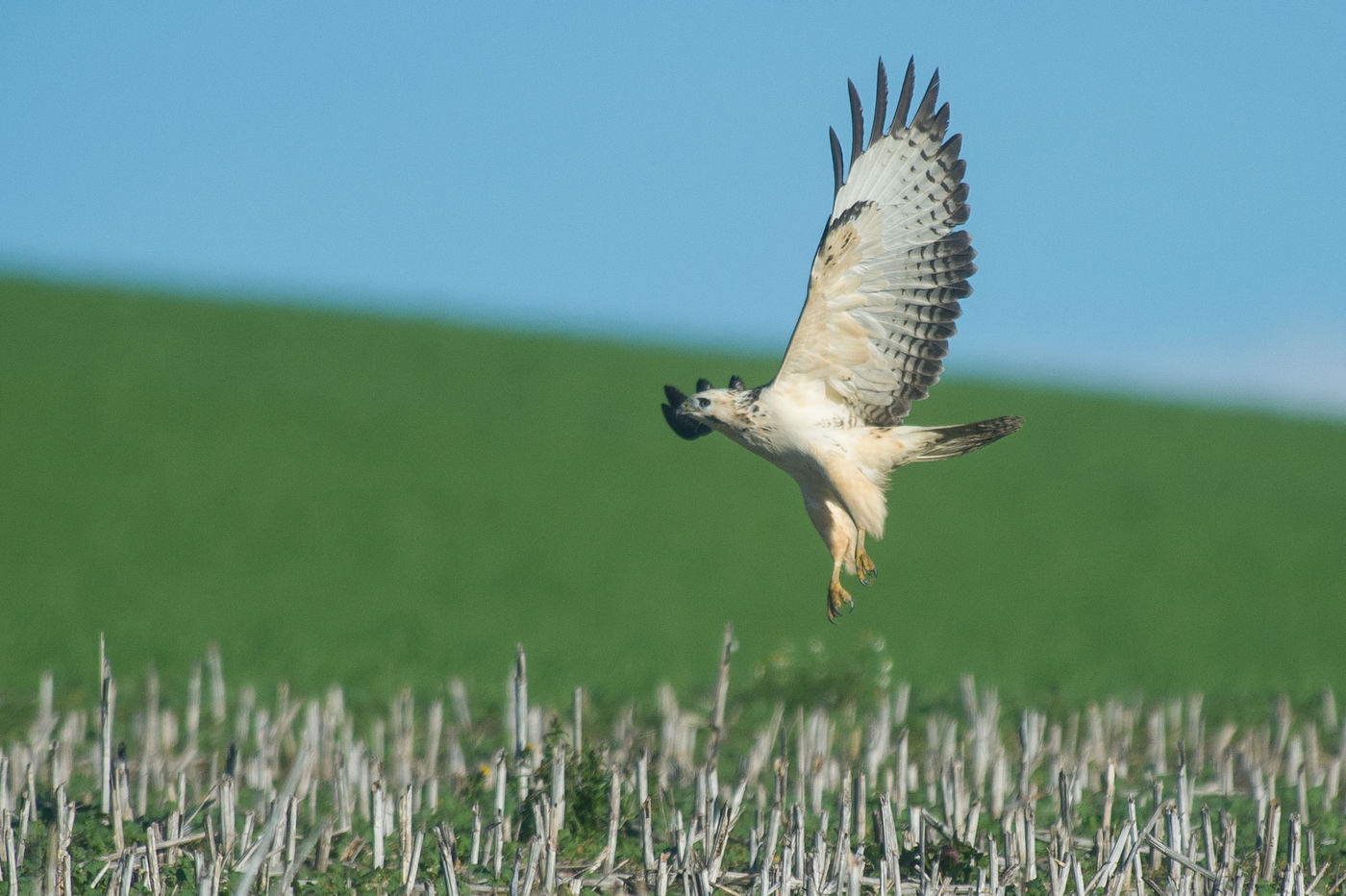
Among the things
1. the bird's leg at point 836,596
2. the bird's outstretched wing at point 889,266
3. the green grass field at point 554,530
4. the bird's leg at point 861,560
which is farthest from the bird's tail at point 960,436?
Result: the green grass field at point 554,530

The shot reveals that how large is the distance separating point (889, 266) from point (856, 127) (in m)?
0.55

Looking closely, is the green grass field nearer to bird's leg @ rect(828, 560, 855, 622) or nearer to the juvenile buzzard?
the juvenile buzzard

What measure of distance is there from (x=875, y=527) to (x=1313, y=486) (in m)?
28.4

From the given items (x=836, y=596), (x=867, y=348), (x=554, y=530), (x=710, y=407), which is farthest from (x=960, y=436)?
(x=554, y=530)

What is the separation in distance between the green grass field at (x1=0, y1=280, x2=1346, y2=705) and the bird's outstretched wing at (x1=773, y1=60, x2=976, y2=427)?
512cm

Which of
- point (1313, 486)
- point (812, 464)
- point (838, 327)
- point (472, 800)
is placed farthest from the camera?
point (1313, 486)

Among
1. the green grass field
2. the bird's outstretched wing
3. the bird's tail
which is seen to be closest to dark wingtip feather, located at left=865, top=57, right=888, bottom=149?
the bird's outstretched wing

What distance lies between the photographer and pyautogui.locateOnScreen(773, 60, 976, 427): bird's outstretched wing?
16.4 ft

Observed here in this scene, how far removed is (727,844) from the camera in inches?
242

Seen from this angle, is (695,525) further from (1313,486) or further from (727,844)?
(727,844)

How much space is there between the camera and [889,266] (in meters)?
5.29

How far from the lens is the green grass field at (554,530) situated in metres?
15.6

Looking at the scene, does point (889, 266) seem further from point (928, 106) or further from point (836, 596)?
point (836, 596)

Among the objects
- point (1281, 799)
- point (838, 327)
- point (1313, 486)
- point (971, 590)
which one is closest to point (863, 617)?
point (971, 590)
